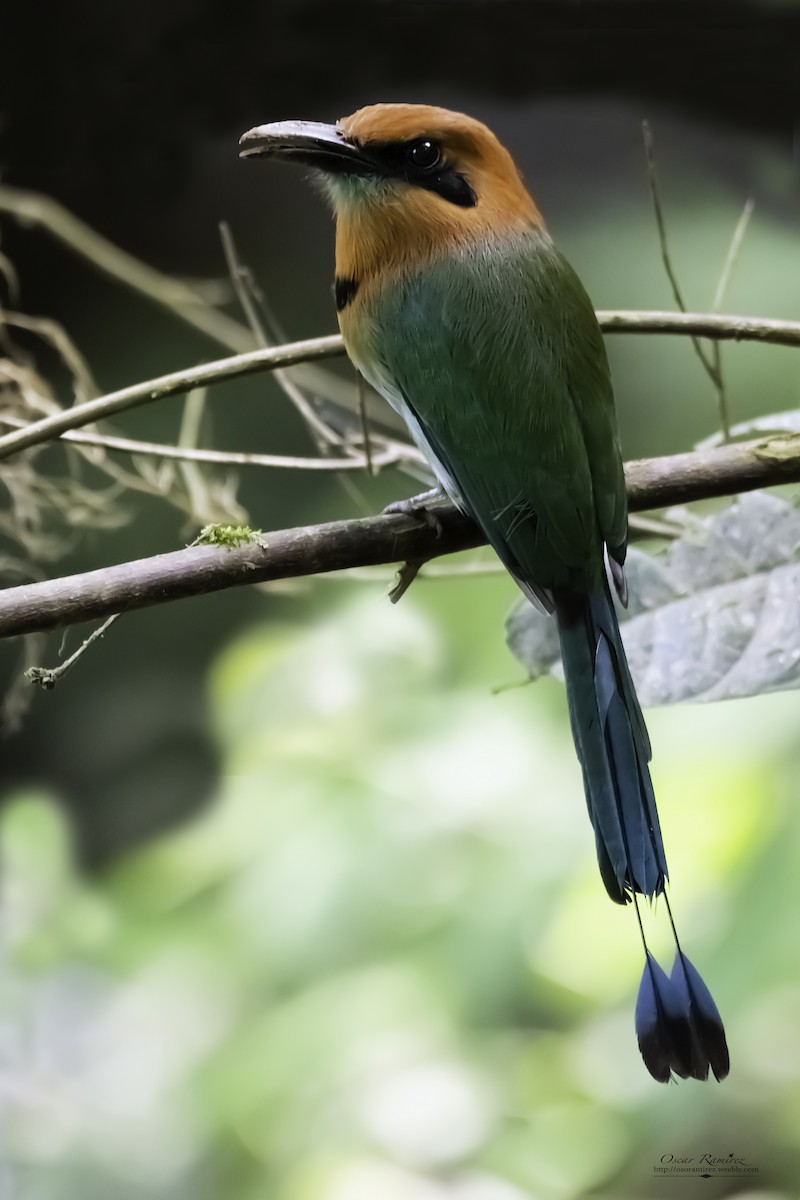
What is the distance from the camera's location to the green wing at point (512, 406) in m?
1.13

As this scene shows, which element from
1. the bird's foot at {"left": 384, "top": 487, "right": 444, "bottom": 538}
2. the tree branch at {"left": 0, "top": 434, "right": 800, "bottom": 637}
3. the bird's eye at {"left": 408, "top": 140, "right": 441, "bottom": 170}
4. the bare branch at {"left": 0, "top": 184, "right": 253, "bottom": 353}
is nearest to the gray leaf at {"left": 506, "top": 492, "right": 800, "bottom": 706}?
the tree branch at {"left": 0, "top": 434, "right": 800, "bottom": 637}

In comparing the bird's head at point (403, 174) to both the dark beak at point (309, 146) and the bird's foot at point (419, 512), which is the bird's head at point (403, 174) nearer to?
the dark beak at point (309, 146)

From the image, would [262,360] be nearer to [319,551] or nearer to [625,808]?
[319,551]

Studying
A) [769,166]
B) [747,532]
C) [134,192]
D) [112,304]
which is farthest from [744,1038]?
[134,192]

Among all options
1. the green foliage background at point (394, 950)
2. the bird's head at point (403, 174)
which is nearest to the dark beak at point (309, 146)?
the bird's head at point (403, 174)

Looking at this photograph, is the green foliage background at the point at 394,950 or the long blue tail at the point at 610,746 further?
the green foliage background at the point at 394,950

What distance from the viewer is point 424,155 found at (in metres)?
1.16

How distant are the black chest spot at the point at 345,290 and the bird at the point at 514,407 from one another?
0.09ft

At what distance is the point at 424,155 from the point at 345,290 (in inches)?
7.1

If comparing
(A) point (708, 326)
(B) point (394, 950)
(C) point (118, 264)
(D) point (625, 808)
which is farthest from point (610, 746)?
(C) point (118, 264)

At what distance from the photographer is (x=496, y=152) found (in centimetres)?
120

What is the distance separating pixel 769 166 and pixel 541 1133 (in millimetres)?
1650

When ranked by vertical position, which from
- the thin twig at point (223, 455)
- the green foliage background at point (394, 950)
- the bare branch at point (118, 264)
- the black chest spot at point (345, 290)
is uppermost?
the bare branch at point (118, 264)

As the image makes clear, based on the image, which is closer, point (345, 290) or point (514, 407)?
point (514, 407)
